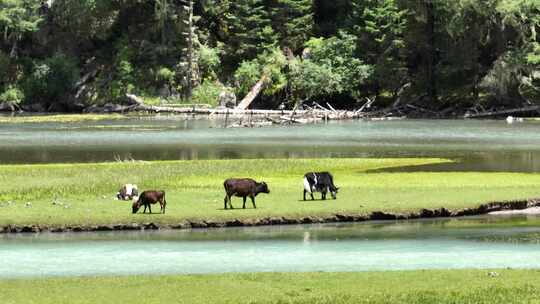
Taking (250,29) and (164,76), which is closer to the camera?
(250,29)

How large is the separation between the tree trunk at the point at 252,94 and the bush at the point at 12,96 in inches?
984

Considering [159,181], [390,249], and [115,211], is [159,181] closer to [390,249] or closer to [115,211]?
[115,211]

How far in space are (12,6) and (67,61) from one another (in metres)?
8.15

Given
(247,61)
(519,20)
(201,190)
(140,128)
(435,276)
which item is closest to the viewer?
(435,276)

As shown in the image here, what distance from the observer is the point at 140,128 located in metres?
84.9

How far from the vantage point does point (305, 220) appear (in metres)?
32.6

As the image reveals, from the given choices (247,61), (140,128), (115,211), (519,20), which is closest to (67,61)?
(247,61)

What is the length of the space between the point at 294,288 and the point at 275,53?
9096 centimetres

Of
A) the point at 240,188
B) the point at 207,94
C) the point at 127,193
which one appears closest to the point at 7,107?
the point at 207,94

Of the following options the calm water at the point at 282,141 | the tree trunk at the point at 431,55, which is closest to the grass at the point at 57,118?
the calm water at the point at 282,141

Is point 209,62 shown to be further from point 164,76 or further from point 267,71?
point 267,71

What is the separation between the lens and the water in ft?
82.6

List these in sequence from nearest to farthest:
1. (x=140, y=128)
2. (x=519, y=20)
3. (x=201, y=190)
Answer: (x=201, y=190)
(x=140, y=128)
(x=519, y=20)

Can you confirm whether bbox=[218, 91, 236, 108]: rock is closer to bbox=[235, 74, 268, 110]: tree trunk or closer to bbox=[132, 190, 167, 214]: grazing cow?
bbox=[235, 74, 268, 110]: tree trunk
